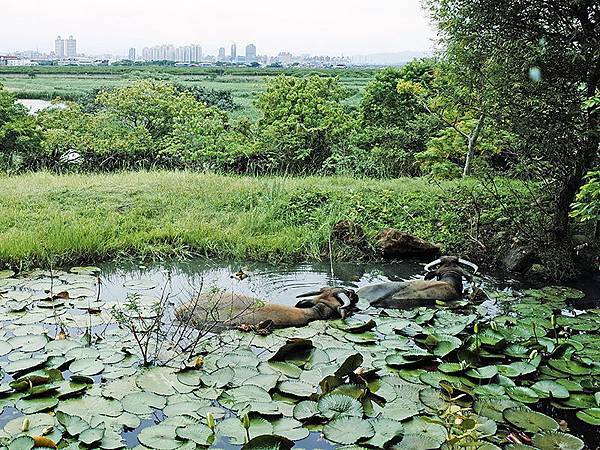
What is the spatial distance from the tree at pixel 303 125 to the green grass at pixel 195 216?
3.22 metres

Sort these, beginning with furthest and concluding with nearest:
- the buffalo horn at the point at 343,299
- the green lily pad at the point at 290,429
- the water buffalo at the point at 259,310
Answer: the buffalo horn at the point at 343,299
the water buffalo at the point at 259,310
the green lily pad at the point at 290,429

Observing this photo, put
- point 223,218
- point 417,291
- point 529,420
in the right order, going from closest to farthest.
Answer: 1. point 529,420
2. point 417,291
3. point 223,218

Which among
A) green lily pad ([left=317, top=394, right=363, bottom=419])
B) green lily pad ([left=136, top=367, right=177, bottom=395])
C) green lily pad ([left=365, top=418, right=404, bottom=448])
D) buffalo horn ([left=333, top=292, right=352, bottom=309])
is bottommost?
green lily pad ([left=136, top=367, right=177, bottom=395])

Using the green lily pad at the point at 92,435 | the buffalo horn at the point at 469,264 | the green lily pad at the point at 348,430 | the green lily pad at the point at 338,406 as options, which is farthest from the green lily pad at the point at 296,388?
the buffalo horn at the point at 469,264

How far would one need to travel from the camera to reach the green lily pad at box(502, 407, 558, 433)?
9.15 ft

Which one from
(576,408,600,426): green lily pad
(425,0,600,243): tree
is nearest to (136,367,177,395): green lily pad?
(576,408,600,426): green lily pad

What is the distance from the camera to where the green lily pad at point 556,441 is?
2.65 meters

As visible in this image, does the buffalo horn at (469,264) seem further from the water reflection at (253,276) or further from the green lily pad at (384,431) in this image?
the green lily pad at (384,431)

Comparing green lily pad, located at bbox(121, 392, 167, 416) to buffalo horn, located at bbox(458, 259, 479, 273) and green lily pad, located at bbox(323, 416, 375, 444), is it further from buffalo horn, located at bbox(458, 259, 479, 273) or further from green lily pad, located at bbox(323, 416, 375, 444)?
buffalo horn, located at bbox(458, 259, 479, 273)

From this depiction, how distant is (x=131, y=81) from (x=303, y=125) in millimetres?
12692

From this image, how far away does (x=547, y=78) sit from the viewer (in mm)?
5293

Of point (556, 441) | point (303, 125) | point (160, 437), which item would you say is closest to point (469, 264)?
point (556, 441)

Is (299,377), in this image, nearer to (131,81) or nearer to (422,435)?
(422,435)

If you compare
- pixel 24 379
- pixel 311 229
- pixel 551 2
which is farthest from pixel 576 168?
pixel 24 379
